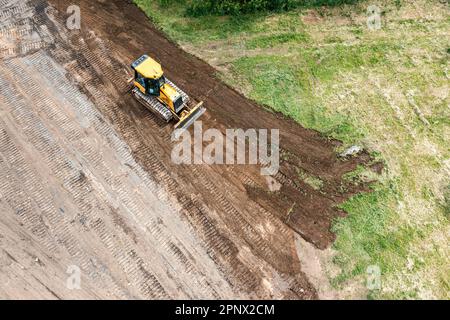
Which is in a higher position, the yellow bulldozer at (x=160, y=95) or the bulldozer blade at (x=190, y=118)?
the yellow bulldozer at (x=160, y=95)

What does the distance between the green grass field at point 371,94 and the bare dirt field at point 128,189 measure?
113 cm

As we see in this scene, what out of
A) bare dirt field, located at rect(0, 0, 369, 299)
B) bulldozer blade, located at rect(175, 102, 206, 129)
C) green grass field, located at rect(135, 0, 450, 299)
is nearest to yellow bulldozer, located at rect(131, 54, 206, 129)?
bulldozer blade, located at rect(175, 102, 206, 129)

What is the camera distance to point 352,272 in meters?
15.4

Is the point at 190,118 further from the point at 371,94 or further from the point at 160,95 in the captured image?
the point at 371,94

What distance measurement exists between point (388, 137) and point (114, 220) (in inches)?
504

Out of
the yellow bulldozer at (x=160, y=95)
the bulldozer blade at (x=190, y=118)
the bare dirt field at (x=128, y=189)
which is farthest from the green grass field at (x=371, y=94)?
the yellow bulldozer at (x=160, y=95)

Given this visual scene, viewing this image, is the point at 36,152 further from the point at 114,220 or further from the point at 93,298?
the point at 93,298

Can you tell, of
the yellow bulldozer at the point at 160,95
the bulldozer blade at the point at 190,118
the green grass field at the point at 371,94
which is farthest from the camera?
the bulldozer blade at the point at 190,118

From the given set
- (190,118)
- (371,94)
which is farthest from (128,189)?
(371,94)

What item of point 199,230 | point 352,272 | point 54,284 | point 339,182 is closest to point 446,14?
point 339,182

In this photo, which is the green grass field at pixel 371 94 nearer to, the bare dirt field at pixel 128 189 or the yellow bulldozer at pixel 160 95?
the bare dirt field at pixel 128 189

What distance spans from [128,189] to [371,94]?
41.0 feet

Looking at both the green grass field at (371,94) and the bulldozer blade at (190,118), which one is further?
the bulldozer blade at (190,118)

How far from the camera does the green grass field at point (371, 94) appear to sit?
619 inches
